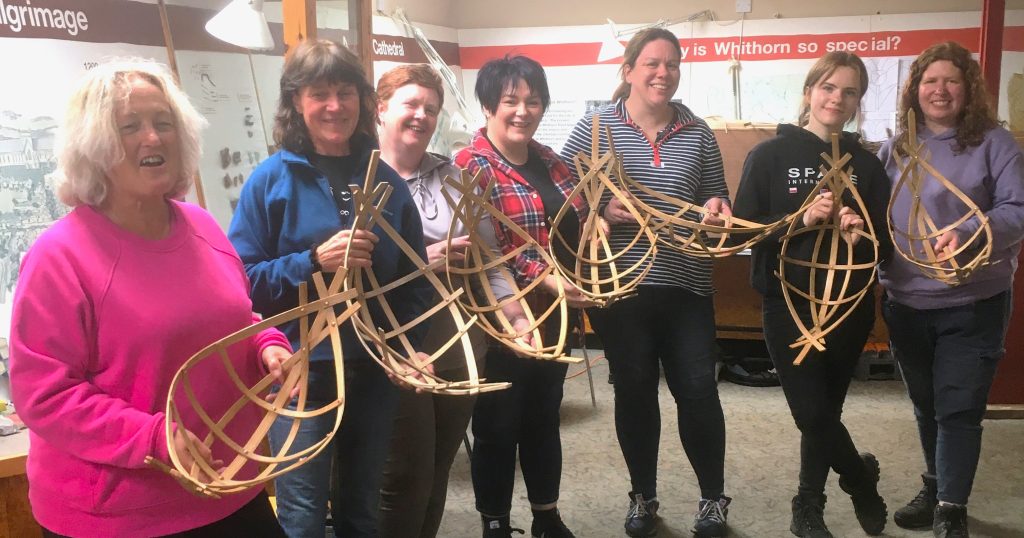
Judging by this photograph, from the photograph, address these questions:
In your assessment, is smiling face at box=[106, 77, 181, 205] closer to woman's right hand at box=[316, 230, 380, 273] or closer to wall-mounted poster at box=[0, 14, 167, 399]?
woman's right hand at box=[316, 230, 380, 273]

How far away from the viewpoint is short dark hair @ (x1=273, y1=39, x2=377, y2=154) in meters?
1.64

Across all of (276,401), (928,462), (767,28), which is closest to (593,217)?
(276,401)

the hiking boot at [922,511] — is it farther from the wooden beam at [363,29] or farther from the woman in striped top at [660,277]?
the wooden beam at [363,29]

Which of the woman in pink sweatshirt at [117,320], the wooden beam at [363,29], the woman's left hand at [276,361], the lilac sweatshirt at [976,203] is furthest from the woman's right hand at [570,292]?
the wooden beam at [363,29]

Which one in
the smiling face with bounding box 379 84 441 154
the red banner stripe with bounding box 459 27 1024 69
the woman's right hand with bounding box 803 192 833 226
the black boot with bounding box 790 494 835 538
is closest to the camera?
the smiling face with bounding box 379 84 441 154

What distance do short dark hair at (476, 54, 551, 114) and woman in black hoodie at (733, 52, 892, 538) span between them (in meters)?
0.61

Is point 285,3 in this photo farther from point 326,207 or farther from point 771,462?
point 771,462

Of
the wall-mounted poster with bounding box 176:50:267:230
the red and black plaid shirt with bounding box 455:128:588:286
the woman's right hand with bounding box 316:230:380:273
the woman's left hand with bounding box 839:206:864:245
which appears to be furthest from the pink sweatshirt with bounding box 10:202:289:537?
the woman's left hand with bounding box 839:206:864:245

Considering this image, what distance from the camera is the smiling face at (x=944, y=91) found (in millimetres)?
2303

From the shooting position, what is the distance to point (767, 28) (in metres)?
4.84

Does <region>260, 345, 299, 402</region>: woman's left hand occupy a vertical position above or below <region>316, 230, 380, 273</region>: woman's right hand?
below

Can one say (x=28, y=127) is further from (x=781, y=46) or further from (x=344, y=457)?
(x=781, y=46)

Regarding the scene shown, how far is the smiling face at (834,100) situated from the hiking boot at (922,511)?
3.97ft

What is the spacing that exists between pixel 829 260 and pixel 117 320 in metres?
1.70
